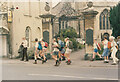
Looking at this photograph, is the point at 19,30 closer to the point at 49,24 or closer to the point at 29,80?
the point at 49,24

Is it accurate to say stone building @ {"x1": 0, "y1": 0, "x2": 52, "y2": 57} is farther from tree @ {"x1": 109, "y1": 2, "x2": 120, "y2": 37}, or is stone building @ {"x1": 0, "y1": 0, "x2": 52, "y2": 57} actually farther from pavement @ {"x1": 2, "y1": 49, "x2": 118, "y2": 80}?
tree @ {"x1": 109, "y1": 2, "x2": 120, "y2": 37}

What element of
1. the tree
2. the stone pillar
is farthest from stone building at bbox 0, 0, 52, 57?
the tree

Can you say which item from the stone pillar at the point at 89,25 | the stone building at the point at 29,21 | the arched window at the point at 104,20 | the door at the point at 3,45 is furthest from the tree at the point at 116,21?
the arched window at the point at 104,20

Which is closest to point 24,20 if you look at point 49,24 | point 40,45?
point 49,24

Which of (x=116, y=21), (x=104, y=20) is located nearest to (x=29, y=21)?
(x=116, y=21)

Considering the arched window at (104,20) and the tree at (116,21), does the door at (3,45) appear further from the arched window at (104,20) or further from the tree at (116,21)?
the arched window at (104,20)

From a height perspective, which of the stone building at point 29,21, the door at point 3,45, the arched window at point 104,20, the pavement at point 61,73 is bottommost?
the pavement at point 61,73

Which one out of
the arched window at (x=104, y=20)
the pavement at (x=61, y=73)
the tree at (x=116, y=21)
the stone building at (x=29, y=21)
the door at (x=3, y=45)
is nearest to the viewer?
the pavement at (x=61, y=73)

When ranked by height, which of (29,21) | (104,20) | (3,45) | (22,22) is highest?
(104,20)

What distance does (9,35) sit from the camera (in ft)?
64.4

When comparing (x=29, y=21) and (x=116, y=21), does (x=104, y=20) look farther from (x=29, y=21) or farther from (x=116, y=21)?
(x=29, y=21)

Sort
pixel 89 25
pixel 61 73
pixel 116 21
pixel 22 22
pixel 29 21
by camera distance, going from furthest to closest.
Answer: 1. pixel 116 21
2. pixel 29 21
3. pixel 22 22
4. pixel 89 25
5. pixel 61 73

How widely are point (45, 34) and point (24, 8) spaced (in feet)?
18.1

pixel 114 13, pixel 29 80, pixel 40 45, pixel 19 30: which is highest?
pixel 114 13
